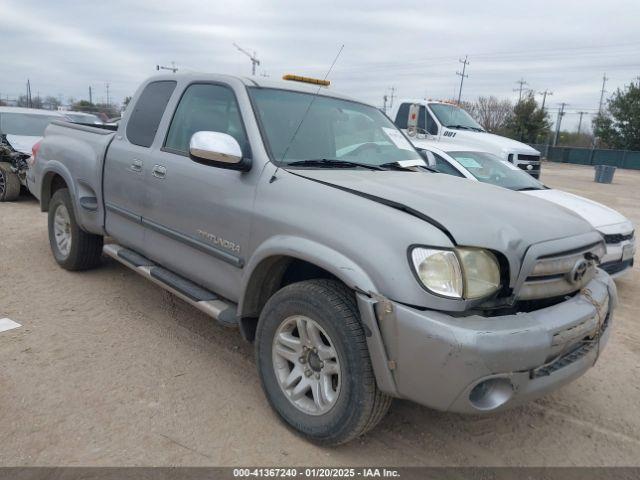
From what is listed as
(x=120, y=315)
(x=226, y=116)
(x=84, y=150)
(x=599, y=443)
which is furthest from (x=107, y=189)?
(x=599, y=443)

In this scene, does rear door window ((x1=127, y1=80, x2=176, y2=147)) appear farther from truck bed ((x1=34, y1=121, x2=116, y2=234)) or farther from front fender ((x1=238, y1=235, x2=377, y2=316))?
front fender ((x1=238, y1=235, x2=377, y2=316))

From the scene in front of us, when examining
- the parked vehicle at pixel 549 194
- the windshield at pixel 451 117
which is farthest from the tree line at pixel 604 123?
the parked vehicle at pixel 549 194

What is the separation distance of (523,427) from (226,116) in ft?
8.90

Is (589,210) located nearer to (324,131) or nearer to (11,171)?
(324,131)

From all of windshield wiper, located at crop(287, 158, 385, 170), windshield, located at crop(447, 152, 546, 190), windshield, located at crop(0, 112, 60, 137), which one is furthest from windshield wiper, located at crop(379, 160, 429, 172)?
windshield, located at crop(0, 112, 60, 137)

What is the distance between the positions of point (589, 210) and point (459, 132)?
5760 millimetres

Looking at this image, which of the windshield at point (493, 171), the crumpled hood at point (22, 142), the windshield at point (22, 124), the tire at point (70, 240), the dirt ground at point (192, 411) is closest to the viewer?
the dirt ground at point (192, 411)

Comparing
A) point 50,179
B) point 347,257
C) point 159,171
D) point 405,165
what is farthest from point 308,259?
point 50,179

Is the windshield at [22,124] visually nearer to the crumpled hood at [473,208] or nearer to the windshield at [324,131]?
the windshield at [324,131]

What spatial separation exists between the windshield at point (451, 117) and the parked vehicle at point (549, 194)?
4.49 meters

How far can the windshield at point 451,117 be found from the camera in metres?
12.0

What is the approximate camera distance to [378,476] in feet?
8.53

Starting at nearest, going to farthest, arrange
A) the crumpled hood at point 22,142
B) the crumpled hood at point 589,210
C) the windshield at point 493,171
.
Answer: the crumpled hood at point 589,210 → the windshield at point 493,171 → the crumpled hood at point 22,142

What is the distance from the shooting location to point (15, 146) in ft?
29.6
